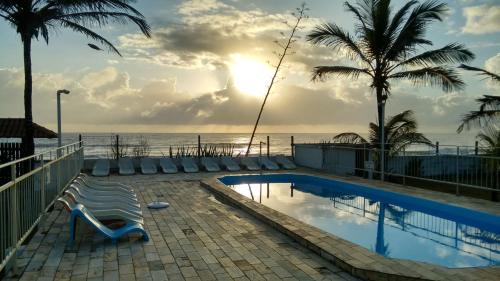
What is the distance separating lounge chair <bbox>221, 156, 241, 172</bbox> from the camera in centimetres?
1525

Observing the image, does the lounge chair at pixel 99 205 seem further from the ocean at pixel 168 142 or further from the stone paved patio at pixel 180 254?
the ocean at pixel 168 142

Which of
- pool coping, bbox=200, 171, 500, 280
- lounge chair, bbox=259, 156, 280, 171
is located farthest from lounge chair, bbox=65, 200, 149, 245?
lounge chair, bbox=259, 156, 280, 171

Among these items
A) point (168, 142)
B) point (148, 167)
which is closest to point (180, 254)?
point (148, 167)

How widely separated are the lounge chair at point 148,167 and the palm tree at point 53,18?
416 centimetres

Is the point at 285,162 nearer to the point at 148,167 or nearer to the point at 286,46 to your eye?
the point at 148,167

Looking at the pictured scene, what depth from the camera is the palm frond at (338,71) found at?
13.5m

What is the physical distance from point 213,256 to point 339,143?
457 inches

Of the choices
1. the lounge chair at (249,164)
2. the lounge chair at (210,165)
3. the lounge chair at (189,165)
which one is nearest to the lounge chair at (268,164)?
the lounge chair at (249,164)

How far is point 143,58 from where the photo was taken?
1500cm

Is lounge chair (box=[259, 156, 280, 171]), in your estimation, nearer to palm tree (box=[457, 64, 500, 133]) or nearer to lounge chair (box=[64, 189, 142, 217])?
palm tree (box=[457, 64, 500, 133])

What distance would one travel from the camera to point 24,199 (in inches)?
190

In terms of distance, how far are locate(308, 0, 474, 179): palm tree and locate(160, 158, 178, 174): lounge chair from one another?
6.22 m

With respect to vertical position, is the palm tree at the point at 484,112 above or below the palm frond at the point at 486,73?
below

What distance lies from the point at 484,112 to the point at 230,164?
874 cm
